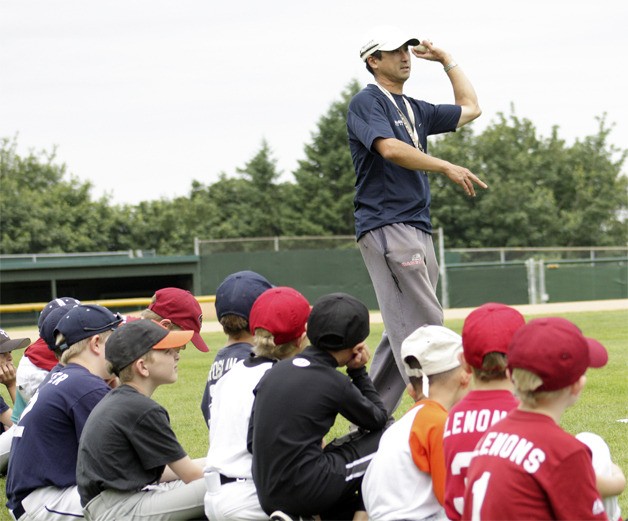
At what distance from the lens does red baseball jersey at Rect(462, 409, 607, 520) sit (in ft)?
8.81

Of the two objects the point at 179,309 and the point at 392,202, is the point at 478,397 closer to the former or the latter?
the point at 392,202

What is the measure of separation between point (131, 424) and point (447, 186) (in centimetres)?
4446

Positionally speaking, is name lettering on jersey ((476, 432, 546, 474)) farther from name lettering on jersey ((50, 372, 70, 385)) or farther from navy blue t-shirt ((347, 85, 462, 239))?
navy blue t-shirt ((347, 85, 462, 239))

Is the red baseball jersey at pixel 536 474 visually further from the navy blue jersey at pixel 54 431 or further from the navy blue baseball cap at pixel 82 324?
the navy blue baseball cap at pixel 82 324

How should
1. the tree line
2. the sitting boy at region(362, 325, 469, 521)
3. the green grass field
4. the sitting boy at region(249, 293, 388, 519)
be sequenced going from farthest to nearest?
the tree line → the green grass field → the sitting boy at region(249, 293, 388, 519) → the sitting boy at region(362, 325, 469, 521)

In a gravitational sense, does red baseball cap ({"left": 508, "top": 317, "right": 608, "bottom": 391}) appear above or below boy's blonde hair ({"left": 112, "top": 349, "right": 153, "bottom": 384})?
above

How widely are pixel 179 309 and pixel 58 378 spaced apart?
101 cm

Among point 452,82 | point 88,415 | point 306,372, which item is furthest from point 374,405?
point 452,82

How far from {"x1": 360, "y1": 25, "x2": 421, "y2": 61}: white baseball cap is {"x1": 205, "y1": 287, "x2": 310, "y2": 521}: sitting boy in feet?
5.65

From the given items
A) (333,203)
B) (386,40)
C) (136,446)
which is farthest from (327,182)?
(136,446)

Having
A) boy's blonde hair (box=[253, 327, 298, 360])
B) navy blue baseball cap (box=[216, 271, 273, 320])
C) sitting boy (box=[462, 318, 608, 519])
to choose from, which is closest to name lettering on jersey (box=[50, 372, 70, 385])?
navy blue baseball cap (box=[216, 271, 273, 320])

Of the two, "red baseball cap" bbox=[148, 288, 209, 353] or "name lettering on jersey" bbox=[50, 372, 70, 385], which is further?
"red baseball cap" bbox=[148, 288, 209, 353]

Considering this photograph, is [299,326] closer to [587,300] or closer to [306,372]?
[306,372]

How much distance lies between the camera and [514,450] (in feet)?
8.93
